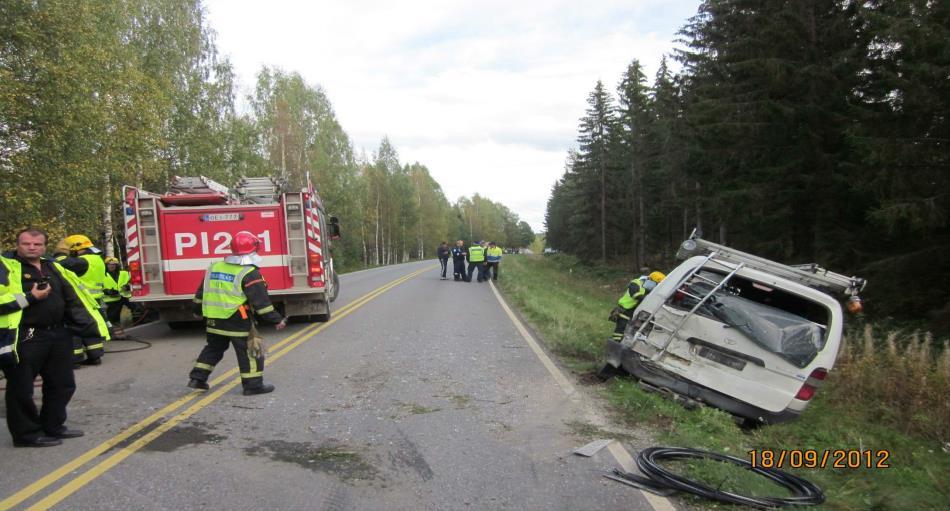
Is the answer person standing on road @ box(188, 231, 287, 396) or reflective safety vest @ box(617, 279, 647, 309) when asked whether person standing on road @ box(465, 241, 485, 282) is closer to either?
reflective safety vest @ box(617, 279, 647, 309)

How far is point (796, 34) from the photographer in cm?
1480

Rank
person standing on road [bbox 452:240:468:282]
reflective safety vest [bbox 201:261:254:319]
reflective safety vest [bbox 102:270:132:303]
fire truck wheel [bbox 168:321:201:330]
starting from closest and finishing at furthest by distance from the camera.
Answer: reflective safety vest [bbox 201:261:254:319]
reflective safety vest [bbox 102:270:132:303]
fire truck wheel [bbox 168:321:201:330]
person standing on road [bbox 452:240:468:282]

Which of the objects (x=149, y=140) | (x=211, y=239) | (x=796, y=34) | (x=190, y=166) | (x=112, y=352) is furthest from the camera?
(x=190, y=166)

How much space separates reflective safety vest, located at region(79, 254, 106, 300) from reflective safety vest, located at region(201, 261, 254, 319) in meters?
3.30

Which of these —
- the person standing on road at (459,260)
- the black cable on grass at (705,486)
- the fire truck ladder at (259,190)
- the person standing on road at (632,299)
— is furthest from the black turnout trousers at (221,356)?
the person standing on road at (459,260)

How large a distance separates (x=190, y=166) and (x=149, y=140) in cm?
468

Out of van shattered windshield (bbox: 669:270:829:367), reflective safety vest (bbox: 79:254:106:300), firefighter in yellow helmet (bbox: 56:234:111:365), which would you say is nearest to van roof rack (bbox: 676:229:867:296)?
van shattered windshield (bbox: 669:270:829:367)

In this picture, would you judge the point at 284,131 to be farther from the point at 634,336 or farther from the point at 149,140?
the point at 634,336

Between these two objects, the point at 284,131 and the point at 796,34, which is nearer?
the point at 796,34

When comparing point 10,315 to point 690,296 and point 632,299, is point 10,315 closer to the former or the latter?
point 690,296

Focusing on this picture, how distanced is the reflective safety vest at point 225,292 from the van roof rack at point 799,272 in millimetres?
5128

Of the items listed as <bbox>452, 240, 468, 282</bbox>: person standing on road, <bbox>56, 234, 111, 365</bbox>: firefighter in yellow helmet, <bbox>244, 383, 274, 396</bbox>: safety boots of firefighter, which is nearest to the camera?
<bbox>244, 383, 274, 396</bbox>: safety boots of firefighter

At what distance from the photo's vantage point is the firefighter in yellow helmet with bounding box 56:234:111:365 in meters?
7.57

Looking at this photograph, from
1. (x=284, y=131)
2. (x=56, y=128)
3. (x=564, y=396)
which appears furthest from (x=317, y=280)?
(x=284, y=131)
